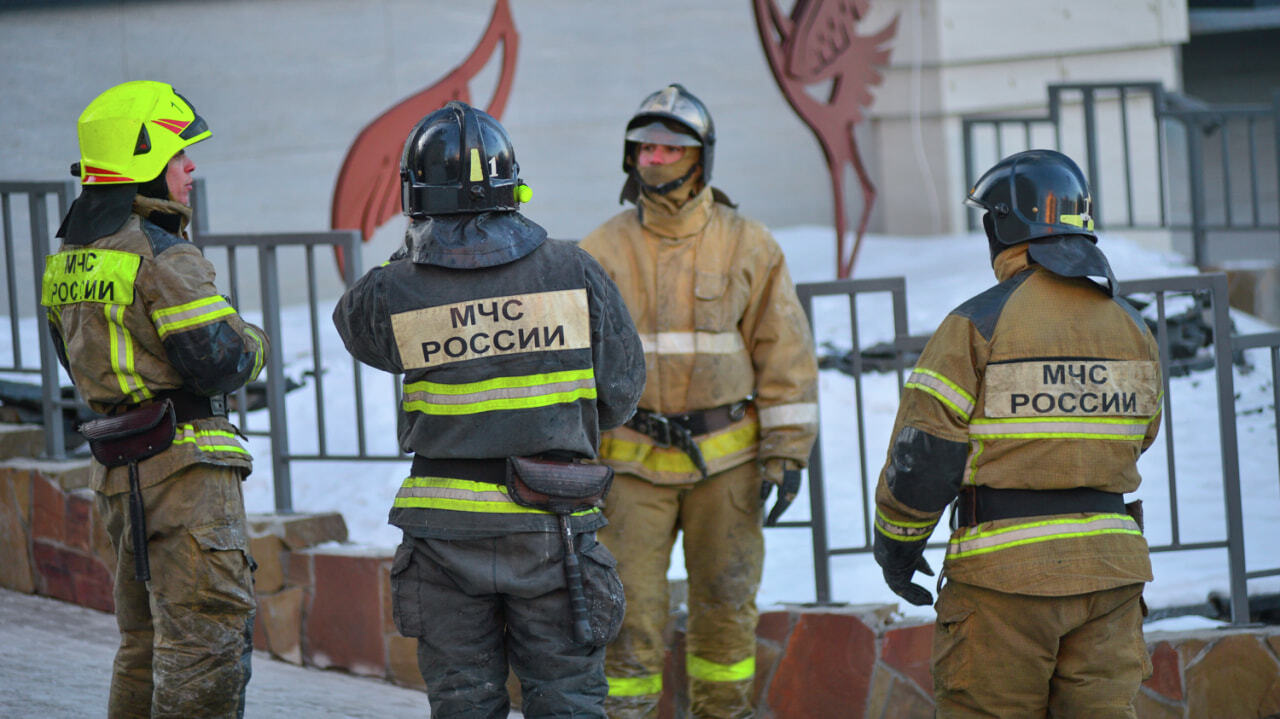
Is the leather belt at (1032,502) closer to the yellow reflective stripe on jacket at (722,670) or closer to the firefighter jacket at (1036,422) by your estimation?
the firefighter jacket at (1036,422)

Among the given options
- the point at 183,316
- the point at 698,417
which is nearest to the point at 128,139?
the point at 183,316

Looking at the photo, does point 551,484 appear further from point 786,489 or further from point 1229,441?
point 1229,441

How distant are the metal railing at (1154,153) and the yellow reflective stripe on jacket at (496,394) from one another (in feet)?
22.2

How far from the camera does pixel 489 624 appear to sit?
10.2ft

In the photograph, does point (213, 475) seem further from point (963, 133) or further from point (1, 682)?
point (963, 133)

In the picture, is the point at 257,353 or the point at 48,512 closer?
the point at 257,353

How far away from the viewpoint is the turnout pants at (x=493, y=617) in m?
3.04

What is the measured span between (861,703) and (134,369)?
102 inches

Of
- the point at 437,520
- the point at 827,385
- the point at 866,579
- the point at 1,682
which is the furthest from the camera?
the point at 827,385

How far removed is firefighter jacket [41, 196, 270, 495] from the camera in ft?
11.3

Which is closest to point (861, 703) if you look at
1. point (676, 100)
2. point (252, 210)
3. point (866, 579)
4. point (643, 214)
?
point (866, 579)

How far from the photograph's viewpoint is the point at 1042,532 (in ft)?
10.0

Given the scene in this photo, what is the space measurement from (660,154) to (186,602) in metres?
1.97

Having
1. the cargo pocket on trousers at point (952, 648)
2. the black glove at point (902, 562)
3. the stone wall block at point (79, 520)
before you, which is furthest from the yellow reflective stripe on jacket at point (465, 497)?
the stone wall block at point (79, 520)
